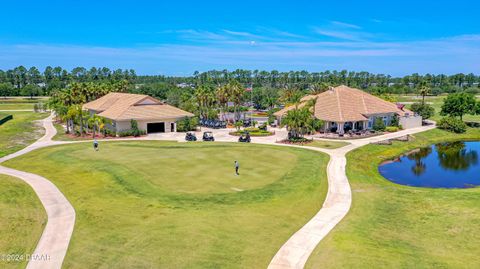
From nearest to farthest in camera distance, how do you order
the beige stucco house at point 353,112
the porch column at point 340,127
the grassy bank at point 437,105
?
the porch column at point 340,127
the beige stucco house at point 353,112
the grassy bank at point 437,105

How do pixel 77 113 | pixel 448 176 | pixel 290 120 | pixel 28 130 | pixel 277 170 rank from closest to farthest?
pixel 277 170 → pixel 448 176 → pixel 290 120 → pixel 77 113 → pixel 28 130

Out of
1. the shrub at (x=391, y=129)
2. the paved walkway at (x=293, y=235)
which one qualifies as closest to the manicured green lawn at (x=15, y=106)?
the paved walkway at (x=293, y=235)

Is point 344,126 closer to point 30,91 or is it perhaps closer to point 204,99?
point 204,99

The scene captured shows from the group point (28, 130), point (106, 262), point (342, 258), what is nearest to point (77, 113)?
point (28, 130)

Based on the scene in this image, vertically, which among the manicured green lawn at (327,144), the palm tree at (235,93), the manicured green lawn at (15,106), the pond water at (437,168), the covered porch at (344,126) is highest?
the palm tree at (235,93)

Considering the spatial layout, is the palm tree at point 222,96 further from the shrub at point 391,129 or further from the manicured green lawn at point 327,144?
the shrub at point 391,129

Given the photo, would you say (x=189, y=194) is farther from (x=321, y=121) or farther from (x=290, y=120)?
(x=321, y=121)
